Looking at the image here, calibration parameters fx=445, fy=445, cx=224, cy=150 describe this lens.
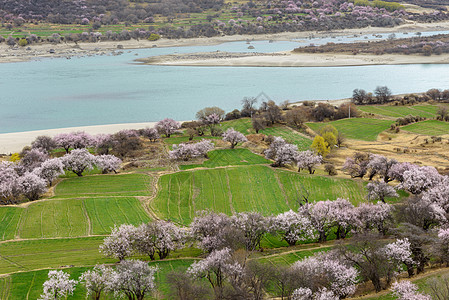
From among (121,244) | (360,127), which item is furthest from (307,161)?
(121,244)

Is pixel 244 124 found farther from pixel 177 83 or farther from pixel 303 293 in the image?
pixel 303 293

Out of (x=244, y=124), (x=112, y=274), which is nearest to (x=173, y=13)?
(x=244, y=124)

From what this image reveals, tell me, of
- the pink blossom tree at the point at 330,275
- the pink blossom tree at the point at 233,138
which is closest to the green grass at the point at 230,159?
the pink blossom tree at the point at 233,138

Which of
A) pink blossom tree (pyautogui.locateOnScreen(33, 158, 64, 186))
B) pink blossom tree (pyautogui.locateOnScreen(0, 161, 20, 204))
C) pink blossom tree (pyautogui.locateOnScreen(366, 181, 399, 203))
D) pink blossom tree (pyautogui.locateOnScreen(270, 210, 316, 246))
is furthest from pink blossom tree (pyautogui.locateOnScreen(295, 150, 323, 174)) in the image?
pink blossom tree (pyautogui.locateOnScreen(0, 161, 20, 204))

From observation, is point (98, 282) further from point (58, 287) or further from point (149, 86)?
point (149, 86)

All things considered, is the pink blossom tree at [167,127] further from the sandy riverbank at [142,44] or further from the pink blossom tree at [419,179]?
the sandy riverbank at [142,44]
